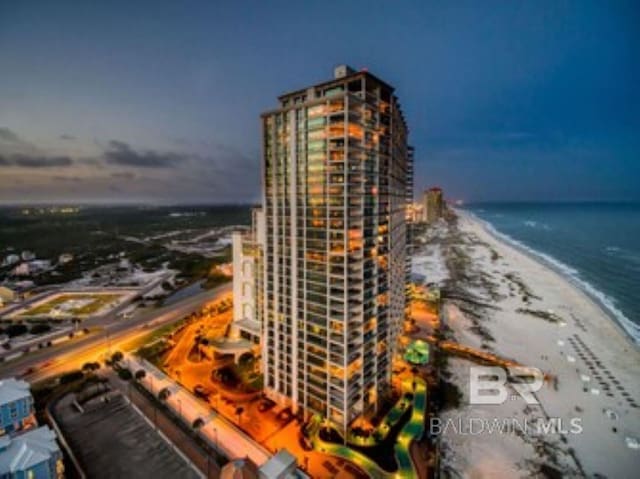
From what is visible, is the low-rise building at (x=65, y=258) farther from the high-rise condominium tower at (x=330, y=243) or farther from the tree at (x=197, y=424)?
the high-rise condominium tower at (x=330, y=243)

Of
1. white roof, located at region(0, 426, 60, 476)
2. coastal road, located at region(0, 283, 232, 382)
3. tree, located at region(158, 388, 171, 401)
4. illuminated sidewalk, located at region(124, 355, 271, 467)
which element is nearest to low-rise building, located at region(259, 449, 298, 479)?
illuminated sidewalk, located at region(124, 355, 271, 467)

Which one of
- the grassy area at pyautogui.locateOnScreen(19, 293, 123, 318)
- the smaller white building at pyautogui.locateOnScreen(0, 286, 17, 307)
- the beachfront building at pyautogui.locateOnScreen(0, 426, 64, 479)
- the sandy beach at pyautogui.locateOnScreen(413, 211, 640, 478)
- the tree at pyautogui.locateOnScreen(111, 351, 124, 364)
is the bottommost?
the sandy beach at pyautogui.locateOnScreen(413, 211, 640, 478)

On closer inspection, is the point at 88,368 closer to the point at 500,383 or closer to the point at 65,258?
the point at 500,383

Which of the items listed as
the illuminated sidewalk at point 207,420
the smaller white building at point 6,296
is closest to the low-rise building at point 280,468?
the illuminated sidewalk at point 207,420

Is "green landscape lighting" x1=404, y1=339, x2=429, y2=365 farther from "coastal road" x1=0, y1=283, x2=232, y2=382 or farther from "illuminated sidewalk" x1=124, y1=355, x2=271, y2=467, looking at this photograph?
"coastal road" x1=0, y1=283, x2=232, y2=382

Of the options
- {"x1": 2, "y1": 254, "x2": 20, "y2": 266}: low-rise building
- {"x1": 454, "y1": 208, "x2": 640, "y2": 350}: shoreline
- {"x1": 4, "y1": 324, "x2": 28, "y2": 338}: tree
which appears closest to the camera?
{"x1": 4, "y1": 324, "x2": 28, "y2": 338}: tree

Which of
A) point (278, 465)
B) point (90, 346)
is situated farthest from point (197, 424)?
point (90, 346)
